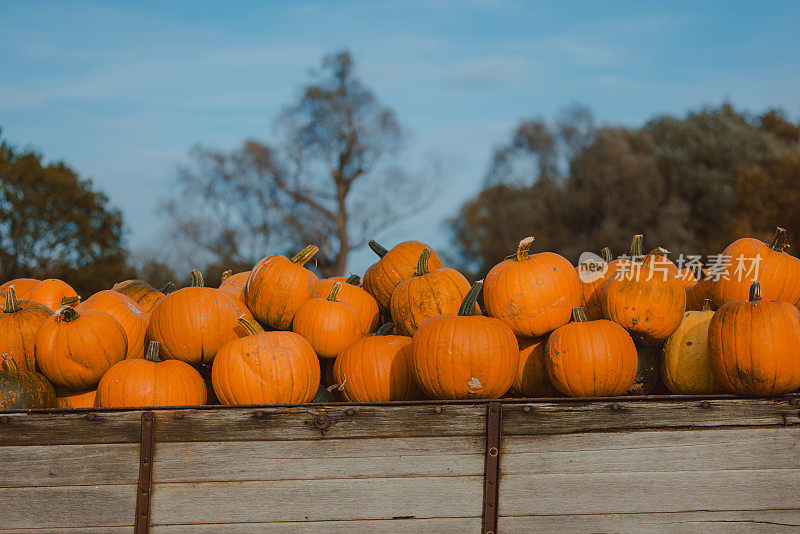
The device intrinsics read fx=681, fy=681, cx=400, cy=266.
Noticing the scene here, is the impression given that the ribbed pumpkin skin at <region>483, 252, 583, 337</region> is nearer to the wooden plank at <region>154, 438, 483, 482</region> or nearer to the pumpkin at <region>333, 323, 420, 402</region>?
the pumpkin at <region>333, 323, 420, 402</region>

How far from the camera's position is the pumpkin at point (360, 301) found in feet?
12.1

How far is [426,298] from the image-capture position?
334 centimetres

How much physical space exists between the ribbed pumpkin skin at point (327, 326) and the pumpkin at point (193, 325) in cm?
34

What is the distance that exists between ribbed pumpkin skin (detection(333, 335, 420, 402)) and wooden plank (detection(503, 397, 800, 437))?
674 mm

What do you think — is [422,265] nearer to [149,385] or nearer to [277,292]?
[277,292]

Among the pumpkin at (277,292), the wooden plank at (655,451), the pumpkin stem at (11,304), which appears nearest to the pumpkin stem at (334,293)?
the pumpkin at (277,292)

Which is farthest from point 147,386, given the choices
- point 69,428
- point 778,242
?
point 778,242

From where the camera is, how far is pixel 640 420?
2600 mm

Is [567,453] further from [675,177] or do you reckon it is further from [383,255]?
[675,177]

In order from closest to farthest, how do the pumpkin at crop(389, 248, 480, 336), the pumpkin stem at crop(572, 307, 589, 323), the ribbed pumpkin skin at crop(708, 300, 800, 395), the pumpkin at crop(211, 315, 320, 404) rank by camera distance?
the ribbed pumpkin skin at crop(708, 300, 800, 395)
the pumpkin at crop(211, 315, 320, 404)
the pumpkin stem at crop(572, 307, 589, 323)
the pumpkin at crop(389, 248, 480, 336)

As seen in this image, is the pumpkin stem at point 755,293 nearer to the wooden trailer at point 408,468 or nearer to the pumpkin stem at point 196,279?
the wooden trailer at point 408,468

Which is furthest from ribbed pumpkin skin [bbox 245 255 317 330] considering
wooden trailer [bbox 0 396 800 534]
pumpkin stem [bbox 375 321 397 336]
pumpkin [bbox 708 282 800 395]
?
pumpkin [bbox 708 282 800 395]

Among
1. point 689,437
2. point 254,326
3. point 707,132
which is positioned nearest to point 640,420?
point 689,437

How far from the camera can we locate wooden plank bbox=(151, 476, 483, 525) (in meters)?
2.54
